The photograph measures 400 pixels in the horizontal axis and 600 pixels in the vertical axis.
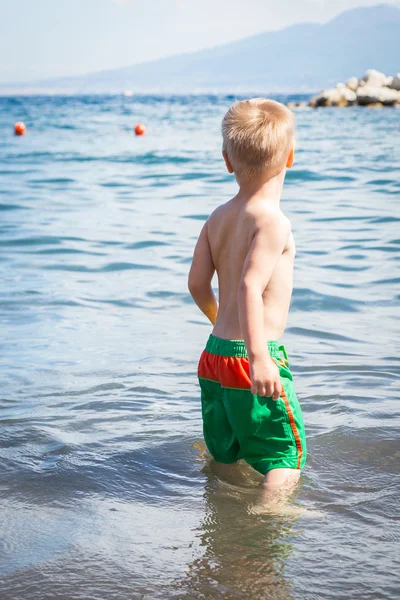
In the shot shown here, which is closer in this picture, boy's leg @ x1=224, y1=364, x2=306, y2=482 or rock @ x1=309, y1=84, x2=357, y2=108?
boy's leg @ x1=224, y1=364, x2=306, y2=482

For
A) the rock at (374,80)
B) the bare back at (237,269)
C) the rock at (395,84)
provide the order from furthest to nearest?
the rock at (374,80) → the rock at (395,84) → the bare back at (237,269)

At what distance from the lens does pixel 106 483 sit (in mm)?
2965

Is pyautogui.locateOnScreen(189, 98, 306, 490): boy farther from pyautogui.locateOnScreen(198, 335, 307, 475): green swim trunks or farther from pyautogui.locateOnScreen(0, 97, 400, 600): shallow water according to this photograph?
pyautogui.locateOnScreen(0, 97, 400, 600): shallow water

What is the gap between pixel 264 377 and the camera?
2537 mm

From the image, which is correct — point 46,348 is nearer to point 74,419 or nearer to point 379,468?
point 74,419

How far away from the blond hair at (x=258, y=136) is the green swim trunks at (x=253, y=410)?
603mm

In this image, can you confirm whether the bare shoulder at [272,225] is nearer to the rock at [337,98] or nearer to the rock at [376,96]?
the rock at [376,96]

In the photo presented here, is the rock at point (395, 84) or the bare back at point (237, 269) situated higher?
the rock at point (395, 84)

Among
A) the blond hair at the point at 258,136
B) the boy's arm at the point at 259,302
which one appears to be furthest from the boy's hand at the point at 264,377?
the blond hair at the point at 258,136

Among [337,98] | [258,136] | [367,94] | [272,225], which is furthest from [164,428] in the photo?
[337,98]

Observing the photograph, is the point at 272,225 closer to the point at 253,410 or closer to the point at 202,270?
the point at 202,270

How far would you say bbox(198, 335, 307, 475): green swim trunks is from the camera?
2670 mm

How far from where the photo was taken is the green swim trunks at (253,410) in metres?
2.67

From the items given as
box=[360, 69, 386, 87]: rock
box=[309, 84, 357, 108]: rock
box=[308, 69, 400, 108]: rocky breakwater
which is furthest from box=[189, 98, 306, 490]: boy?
box=[360, 69, 386, 87]: rock
